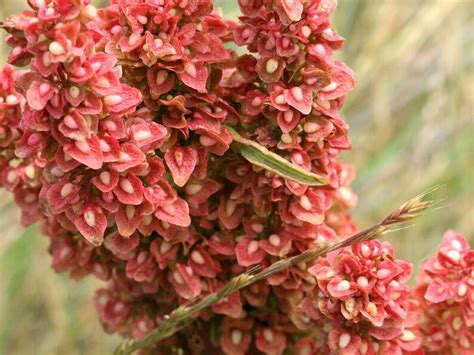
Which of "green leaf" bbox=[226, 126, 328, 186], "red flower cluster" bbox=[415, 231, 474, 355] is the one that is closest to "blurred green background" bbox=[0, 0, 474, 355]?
"red flower cluster" bbox=[415, 231, 474, 355]

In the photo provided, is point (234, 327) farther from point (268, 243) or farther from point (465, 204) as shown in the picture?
point (465, 204)

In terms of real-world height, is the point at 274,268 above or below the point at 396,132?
above

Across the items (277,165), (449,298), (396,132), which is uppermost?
(277,165)

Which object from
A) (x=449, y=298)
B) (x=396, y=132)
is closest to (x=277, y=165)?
(x=449, y=298)

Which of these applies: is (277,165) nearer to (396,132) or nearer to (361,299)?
(361,299)

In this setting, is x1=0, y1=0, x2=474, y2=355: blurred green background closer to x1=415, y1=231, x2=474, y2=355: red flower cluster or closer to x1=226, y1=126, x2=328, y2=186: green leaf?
x1=415, y1=231, x2=474, y2=355: red flower cluster

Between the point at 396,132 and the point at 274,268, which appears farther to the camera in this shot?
the point at 396,132

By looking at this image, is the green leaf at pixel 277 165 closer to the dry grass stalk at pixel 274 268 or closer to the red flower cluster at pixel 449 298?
the dry grass stalk at pixel 274 268
